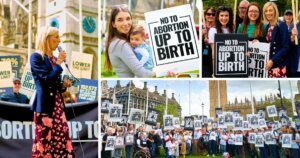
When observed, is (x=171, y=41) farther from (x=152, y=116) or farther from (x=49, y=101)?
(x=49, y=101)

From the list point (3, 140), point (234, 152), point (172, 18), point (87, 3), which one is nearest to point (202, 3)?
point (172, 18)

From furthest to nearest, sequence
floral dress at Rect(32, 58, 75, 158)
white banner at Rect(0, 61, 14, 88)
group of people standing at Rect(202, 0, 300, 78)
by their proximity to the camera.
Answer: group of people standing at Rect(202, 0, 300, 78), white banner at Rect(0, 61, 14, 88), floral dress at Rect(32, 58, 75, 158)

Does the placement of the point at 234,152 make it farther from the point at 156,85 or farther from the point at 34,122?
the point at 34,122

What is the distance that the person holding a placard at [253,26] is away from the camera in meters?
5.75

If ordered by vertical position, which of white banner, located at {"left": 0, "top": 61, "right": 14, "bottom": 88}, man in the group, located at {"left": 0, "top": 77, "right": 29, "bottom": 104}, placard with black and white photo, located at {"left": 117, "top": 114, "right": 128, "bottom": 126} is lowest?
placard with black and white photo, located at {"left": 117, "top": 114, "right": 128, "bottom": 126}

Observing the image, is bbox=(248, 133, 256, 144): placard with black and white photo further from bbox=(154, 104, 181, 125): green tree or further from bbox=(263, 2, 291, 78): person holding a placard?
bbox=(154, 104, 181, 125): green tree

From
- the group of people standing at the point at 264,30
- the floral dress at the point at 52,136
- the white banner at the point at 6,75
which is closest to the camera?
the floral dress at the point at 52,136

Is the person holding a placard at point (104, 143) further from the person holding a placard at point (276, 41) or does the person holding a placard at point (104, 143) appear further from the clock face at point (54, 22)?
the person holding a placard at point (276, 41)

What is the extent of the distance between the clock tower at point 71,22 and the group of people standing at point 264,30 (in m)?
1.14

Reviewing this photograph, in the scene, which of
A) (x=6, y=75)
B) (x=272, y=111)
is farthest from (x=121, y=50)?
(x=272, y=111)

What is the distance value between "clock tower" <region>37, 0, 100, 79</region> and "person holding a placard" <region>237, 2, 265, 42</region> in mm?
1509

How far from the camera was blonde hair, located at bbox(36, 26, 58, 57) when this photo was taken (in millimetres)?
5668

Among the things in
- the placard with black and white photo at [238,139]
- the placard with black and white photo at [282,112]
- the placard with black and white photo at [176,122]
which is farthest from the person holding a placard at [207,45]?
the placard with black and white photo at [282,112]

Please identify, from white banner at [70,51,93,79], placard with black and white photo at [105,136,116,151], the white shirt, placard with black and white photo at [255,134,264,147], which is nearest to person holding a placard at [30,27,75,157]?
white banner at [70,51,93,79]
